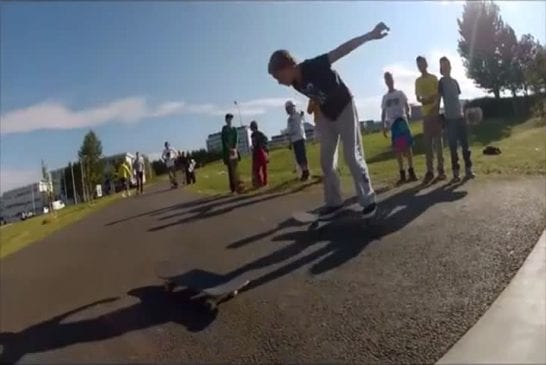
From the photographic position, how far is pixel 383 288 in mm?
3699

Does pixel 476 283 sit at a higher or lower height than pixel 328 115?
lower

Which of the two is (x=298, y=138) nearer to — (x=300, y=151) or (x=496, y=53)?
(x=300, y=151)

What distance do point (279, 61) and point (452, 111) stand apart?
4.53m

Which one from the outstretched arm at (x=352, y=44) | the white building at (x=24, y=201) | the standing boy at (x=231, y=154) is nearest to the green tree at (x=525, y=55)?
the standing boy at (x=231, y=154)

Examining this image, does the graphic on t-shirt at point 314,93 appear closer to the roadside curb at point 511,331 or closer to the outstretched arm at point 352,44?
the outstretched arm at point 352,44

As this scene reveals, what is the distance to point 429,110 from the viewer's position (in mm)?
8742

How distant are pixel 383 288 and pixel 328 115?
84.1 inches

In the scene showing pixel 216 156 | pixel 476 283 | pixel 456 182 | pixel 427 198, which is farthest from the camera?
pixel 216 156

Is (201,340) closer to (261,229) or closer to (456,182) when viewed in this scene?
(261,229)

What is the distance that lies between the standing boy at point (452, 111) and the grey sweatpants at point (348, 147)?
331cm

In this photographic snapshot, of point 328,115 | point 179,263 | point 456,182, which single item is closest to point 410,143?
point 456,182

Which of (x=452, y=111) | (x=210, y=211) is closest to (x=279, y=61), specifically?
(x=210, y=211)

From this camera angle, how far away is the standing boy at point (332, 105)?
4949mm

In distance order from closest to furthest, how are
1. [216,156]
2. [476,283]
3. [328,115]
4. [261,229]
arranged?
[476,283] → [328,115] → [261,229] → [216,156]
